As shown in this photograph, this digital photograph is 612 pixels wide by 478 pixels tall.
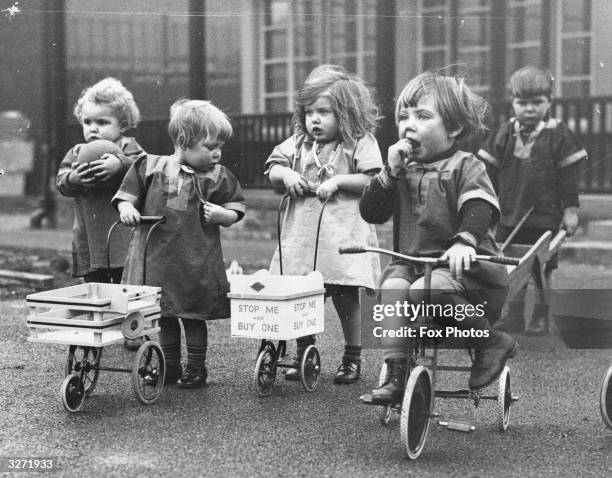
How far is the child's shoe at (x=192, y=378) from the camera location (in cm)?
452

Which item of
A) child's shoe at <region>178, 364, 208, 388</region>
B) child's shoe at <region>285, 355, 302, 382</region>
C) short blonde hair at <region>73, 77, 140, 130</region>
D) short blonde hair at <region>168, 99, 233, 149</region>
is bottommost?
child's shoe at <region>285, 355, 302, 382</region>

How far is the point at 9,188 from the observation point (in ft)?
44.8

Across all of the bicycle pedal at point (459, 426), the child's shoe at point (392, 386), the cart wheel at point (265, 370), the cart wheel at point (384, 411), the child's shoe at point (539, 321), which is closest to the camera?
the child's shoe at point (392, 386)

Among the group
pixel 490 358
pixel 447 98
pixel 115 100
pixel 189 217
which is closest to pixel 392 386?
pixel 490 358

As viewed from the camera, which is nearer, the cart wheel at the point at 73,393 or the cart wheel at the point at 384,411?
the cart wheel at the point at 384,411

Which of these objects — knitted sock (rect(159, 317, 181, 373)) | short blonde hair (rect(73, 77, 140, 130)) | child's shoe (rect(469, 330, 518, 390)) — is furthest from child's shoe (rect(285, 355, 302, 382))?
short blonde hair (rect(73, 77, 140, 130))

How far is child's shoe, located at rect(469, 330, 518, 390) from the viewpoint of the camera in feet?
12.4

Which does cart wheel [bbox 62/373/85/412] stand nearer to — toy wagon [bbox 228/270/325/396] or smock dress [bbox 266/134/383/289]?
toy wagon [bbox 228/270/325/396]

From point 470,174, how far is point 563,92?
17.6 feet

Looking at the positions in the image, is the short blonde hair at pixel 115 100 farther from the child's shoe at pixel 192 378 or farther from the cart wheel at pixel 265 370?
the cart wheel at pixel 265 370

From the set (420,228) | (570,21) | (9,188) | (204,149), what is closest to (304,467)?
(420,228)

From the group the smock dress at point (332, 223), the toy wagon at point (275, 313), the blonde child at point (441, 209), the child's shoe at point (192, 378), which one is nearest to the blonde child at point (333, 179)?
the smock dress at point (332, 223)

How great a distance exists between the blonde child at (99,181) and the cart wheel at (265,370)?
3.67ft

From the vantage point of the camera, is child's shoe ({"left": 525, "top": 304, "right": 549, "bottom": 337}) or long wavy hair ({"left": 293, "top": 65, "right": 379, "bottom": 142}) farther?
child's shoe ({"left": 525, "top": 304, "right": 549, "bottom": 337})
